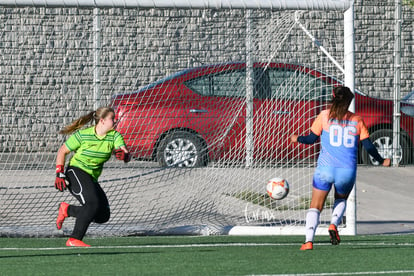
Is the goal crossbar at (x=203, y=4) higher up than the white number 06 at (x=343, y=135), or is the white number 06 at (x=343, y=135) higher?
the goal crossbar at (x=203, y=4)

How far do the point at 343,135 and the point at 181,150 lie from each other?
3952 millimetres

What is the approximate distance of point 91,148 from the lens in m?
9.47

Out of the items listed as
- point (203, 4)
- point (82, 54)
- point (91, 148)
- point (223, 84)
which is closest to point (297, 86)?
point (223, 84)

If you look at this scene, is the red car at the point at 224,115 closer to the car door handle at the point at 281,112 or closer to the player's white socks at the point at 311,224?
the car door handle at the point at 281,112

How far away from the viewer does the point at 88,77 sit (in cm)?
1329

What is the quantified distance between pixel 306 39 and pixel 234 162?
1.91 meters

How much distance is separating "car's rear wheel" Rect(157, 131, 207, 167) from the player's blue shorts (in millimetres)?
3408

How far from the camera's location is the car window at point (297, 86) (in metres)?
12.6

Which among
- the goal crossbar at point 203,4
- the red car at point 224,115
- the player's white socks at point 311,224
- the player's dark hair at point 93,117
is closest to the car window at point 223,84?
the red car at point 224,115

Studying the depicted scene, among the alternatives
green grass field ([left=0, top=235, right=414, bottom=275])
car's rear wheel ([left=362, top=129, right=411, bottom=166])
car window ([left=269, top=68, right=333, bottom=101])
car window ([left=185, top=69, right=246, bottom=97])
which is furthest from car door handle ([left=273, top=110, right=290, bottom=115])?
car's rear wheel ([left=362, top=129, right=411, bottom=166])

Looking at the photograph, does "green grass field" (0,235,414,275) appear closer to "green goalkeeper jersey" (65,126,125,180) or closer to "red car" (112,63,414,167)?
"green goalkeeper jersey" (65,126,125,180)

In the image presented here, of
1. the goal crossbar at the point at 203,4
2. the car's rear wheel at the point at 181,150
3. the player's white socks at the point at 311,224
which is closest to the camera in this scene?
the player's white socks at the point at 311,224

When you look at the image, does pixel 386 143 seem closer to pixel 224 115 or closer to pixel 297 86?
pixel 297 86

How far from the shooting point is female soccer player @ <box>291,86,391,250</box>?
9.20 m
